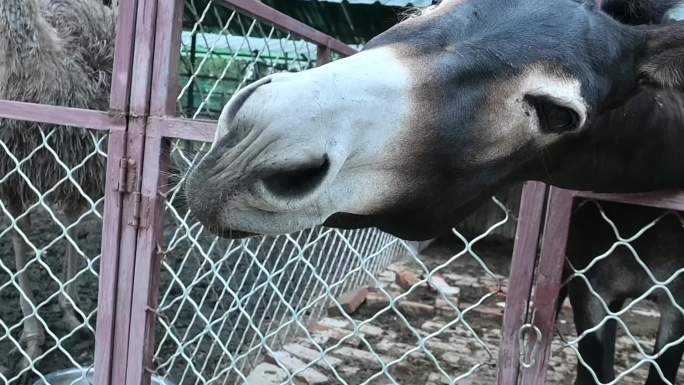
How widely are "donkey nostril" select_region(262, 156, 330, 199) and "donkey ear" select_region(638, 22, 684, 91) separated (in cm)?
82

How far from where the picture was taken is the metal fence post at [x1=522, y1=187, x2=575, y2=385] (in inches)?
56.2

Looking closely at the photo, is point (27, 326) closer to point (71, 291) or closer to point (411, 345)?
point (71, 291)

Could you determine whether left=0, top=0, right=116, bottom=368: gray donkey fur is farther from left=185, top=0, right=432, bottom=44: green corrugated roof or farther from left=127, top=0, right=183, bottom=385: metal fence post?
left=185, top=0, right=432, bottom=44: green corrugated roof

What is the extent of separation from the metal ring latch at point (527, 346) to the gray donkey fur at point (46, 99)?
201 cm

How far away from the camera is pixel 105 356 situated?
5.66ft

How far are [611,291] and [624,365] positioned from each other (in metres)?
2.15

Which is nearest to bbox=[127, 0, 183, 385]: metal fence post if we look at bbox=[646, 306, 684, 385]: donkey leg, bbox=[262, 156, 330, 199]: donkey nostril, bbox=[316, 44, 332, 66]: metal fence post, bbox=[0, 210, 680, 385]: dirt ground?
bbox=[0, 210, 680, 385]: dirt ground

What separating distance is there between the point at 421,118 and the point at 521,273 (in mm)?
537

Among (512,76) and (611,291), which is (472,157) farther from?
(611,291)

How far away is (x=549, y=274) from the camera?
144 cm

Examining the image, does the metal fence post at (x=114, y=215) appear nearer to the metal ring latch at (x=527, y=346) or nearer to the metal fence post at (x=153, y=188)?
the metal fence post at (x=153, y=188)

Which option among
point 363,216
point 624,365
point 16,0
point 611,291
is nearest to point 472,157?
point 363,216

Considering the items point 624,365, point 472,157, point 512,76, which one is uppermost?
point 512,76

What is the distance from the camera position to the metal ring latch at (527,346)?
144 cm
